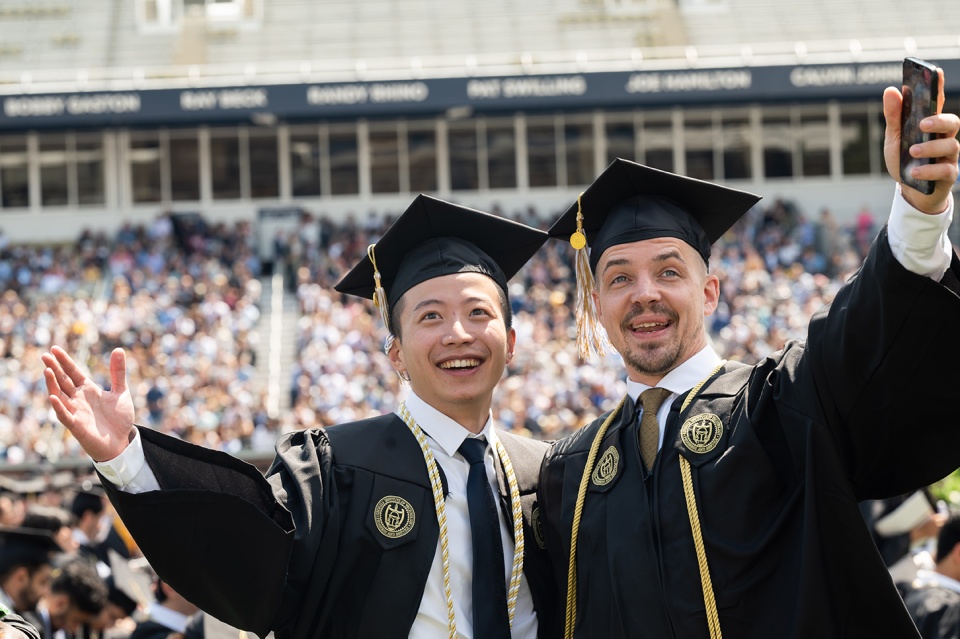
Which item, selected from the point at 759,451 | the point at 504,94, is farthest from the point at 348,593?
the point at 504,94

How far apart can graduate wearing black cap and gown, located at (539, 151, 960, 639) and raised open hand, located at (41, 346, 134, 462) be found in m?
1.49

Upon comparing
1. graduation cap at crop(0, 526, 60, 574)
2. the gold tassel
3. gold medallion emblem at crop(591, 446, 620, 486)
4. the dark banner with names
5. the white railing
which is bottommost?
graduation cap at crop(0, 526, 60, 574)

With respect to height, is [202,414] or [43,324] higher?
[43,324]

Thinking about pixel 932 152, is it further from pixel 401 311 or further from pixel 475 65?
pixel 475 65

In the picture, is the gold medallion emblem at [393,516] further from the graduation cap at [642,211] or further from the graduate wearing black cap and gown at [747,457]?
the graduation cap at [642,211]

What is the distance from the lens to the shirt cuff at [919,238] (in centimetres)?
339

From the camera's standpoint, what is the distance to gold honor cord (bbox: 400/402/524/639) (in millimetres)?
4353

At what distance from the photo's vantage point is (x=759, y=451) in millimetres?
3904

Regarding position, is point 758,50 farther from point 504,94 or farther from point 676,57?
point 504,94

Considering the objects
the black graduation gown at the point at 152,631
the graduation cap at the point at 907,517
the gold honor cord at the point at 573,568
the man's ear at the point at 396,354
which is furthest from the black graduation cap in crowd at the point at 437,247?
the graduation cap at the point at 907,517

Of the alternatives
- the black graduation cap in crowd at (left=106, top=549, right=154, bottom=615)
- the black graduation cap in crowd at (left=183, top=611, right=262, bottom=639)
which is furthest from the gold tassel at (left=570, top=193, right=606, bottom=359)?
the black graduation cap in crowd at (left=106, top=549, right=154, bottom=615)

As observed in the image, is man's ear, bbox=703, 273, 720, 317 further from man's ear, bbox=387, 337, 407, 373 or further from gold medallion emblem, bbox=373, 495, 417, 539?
gold medallion emblem, bbox=373, 495, 417, 539

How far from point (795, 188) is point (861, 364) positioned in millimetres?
26660

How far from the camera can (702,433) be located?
13.4 feet
